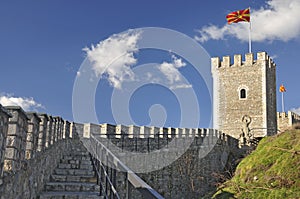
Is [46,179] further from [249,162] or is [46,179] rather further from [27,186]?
[249,162]

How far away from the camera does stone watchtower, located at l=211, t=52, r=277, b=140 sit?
21422mm

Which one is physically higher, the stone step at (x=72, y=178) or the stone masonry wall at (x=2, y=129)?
the stone masonry wall at (x=2, y=129)

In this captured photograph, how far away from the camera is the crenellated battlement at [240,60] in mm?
22172

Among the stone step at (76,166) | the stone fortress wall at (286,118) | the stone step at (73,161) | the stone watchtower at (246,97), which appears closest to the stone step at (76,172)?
the stone step at (76,166)

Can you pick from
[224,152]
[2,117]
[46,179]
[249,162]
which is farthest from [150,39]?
[2,117]

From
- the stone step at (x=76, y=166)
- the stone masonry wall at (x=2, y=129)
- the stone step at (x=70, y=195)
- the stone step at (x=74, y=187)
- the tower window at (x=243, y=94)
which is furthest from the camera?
the tower window at (x=243, y=94)

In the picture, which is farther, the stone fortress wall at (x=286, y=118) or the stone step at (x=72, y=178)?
the stone fortress wall at (x=286, y=118)

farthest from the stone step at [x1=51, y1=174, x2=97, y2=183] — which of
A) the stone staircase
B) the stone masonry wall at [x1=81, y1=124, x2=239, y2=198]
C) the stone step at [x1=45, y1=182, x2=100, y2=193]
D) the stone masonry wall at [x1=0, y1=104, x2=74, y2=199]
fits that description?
the stone masonry wall at [x1=81, y1=124, x2=239, y2=198]

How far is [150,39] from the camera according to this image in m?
14.2

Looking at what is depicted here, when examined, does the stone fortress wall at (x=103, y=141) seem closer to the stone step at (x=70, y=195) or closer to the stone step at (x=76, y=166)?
the stone step at (x=70, y=195)

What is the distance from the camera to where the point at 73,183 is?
5598 mm

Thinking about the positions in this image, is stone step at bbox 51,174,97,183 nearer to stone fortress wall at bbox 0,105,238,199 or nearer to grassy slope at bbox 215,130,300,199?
stone fortress wall at bbox 0,105,238,199

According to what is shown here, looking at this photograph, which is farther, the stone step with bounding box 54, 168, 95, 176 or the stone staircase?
the stone step with bounding box 54, 168, 95, 176

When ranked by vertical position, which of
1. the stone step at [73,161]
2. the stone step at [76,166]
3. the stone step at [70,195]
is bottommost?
the stone step at [70,195]
